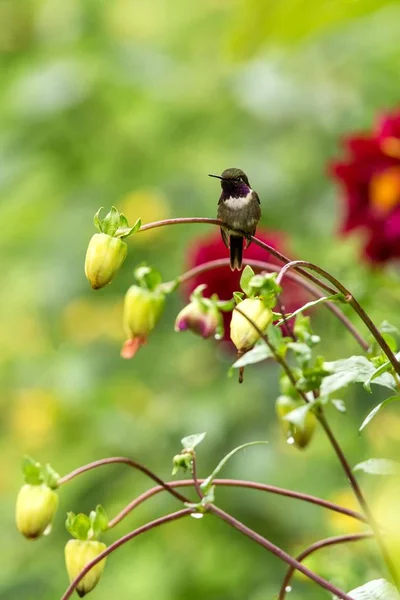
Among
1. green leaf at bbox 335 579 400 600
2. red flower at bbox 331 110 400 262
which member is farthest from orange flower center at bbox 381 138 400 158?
green leaf at bbox 335 579 400 600

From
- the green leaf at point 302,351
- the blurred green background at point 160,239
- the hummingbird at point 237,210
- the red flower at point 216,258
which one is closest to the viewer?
the green leaf at point 302,351

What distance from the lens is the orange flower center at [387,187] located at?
0.80 metres

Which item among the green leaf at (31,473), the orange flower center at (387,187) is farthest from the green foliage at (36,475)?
the orange flower center at (387,187)

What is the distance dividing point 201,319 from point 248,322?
2 centimetres

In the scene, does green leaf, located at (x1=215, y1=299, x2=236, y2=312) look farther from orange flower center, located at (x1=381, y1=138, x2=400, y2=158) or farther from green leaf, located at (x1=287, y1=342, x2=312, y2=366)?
orange flower center, located at (x1=381, y1=138, x2=400, y2=158)

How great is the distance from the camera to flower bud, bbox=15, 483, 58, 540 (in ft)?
1.43

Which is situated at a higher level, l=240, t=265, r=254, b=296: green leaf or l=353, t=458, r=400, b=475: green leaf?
l=240, t=265, r=254, b=296: green leaf

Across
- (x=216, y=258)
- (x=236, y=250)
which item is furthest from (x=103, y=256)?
(x=216, y=258)

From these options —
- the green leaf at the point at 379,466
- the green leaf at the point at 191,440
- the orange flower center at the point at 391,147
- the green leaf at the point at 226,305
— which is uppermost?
the orange flower center at the point at 391,147

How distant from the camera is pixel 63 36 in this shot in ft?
5.01

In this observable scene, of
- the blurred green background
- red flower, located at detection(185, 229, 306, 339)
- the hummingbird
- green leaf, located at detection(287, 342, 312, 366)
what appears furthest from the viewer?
the blurred green background

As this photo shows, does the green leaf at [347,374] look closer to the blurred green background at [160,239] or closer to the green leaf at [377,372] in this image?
the green leaf at [377,372]

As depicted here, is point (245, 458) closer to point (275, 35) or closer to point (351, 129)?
point (351, 129)

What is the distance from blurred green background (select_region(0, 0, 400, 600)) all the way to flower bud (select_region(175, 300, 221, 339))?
25.9 inches
